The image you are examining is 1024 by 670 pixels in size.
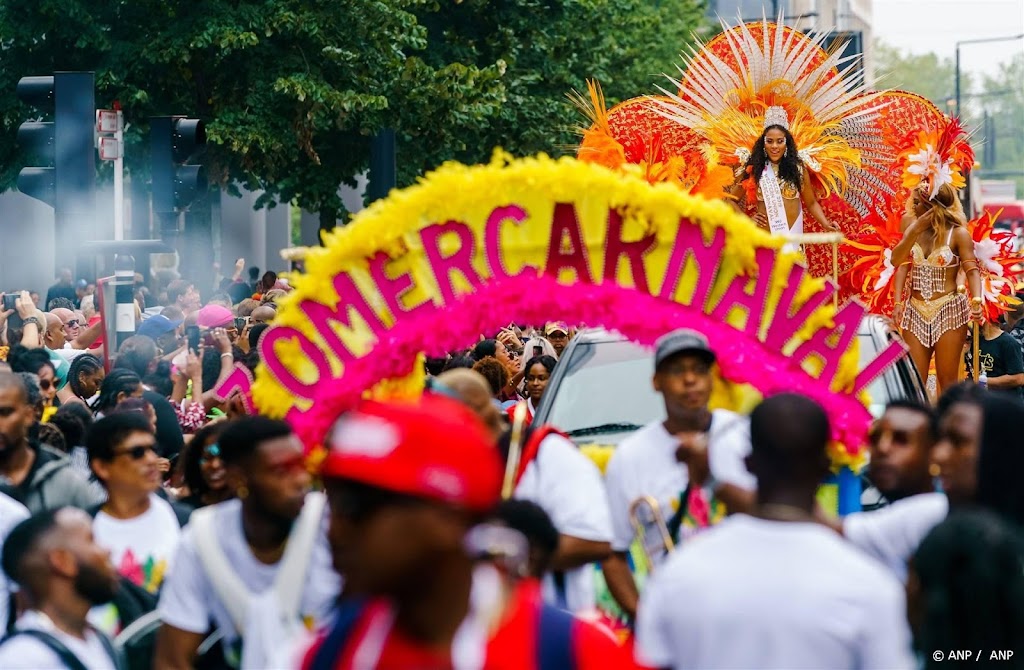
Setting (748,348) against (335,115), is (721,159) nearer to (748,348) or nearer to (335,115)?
(748,348)

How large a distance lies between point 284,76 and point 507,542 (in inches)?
851

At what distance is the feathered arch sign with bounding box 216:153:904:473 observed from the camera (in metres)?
6.83

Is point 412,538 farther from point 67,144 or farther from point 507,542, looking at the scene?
point 67,144

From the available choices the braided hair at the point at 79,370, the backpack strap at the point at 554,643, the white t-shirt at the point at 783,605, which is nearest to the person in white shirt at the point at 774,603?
the white t-shirt at the point at 783,605

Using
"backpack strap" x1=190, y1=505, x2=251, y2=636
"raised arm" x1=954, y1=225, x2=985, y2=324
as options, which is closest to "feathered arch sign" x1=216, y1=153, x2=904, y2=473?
"backpack strap" x1=190, y1=505, x2=251, y2=636

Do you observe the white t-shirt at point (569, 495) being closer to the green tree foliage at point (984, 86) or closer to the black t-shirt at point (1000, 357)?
the black t-shirt at point (1000, 357)

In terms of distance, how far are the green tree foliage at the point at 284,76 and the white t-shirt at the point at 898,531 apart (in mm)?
18668

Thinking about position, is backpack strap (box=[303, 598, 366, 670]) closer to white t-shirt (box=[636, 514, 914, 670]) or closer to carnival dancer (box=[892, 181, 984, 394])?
white t-shirt (box=[636, 514, 914, 670])

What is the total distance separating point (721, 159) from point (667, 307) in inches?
258

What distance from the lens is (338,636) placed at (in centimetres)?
279

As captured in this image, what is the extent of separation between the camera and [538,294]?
6762mm

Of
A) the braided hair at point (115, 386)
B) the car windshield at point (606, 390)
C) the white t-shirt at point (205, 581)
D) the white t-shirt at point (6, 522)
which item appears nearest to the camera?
the white t-shirt at point (205, 581)

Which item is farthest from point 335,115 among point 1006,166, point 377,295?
point 1006,166

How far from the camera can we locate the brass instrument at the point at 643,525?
562cm
